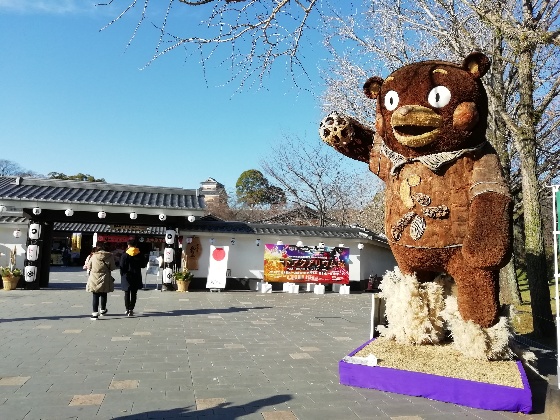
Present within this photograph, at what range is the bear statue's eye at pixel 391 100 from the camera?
547 centimetres

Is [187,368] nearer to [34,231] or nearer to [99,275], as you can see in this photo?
[99,275]

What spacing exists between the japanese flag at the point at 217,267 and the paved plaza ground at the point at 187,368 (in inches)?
196

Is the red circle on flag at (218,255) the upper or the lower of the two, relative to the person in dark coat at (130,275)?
upper

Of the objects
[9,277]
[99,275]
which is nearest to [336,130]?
[99,275]

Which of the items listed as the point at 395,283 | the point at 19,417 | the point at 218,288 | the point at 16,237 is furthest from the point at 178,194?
the point at 19,417

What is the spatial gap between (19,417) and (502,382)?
469 cm

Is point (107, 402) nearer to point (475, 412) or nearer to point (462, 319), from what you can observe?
A: point (475, 412)

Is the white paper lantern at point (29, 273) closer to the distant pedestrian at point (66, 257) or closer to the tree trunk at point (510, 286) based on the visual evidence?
the tree trunk at point (510, 286)

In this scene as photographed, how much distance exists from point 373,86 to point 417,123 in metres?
1.16

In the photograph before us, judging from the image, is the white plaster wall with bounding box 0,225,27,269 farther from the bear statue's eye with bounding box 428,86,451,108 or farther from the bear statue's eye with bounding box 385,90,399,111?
the bear statue's eye with bounding box 428,86,451,108

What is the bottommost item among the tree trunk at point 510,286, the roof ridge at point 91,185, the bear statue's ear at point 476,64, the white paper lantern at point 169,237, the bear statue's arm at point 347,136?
the tree trunk at point 510,286

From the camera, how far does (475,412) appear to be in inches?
175

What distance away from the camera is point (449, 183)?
5316 millimetres

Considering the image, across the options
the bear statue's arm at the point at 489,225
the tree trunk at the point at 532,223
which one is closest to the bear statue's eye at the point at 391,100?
the bear statue's arm at the point at 489,225
